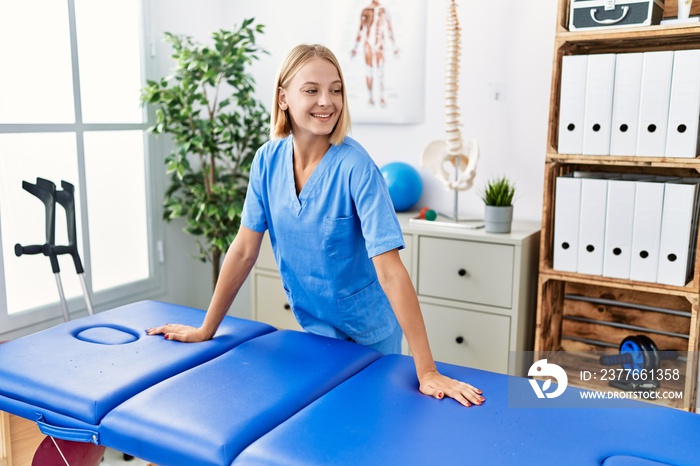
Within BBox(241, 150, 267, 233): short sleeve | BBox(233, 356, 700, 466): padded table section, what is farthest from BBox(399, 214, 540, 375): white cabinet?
BBox(233, 356, 700, 466): padded table section

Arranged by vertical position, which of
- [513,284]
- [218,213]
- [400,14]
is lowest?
[513,284]

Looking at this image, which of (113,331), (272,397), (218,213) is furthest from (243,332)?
(218,213)

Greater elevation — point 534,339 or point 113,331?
point 113,331

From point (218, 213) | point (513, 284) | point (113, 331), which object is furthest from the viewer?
point (218, 213)

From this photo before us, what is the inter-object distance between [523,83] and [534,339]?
1.00 metres

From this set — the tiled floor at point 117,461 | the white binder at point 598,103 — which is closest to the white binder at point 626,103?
the white binder at point 598,103

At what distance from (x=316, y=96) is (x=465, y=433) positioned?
781 millimetres

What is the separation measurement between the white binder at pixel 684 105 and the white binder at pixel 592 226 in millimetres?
244

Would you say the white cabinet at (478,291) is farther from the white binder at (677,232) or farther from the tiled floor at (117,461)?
the tiled floor at (117,461)

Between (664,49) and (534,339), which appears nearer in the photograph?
(664,49)

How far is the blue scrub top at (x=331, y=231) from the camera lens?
4.76 ft

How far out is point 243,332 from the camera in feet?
5.32

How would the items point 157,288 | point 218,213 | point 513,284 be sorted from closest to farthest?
point 513,284 → point 218,213 → point 157,288

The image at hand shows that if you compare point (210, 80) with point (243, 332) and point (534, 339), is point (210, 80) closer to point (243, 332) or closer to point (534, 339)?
point (243, 332)
